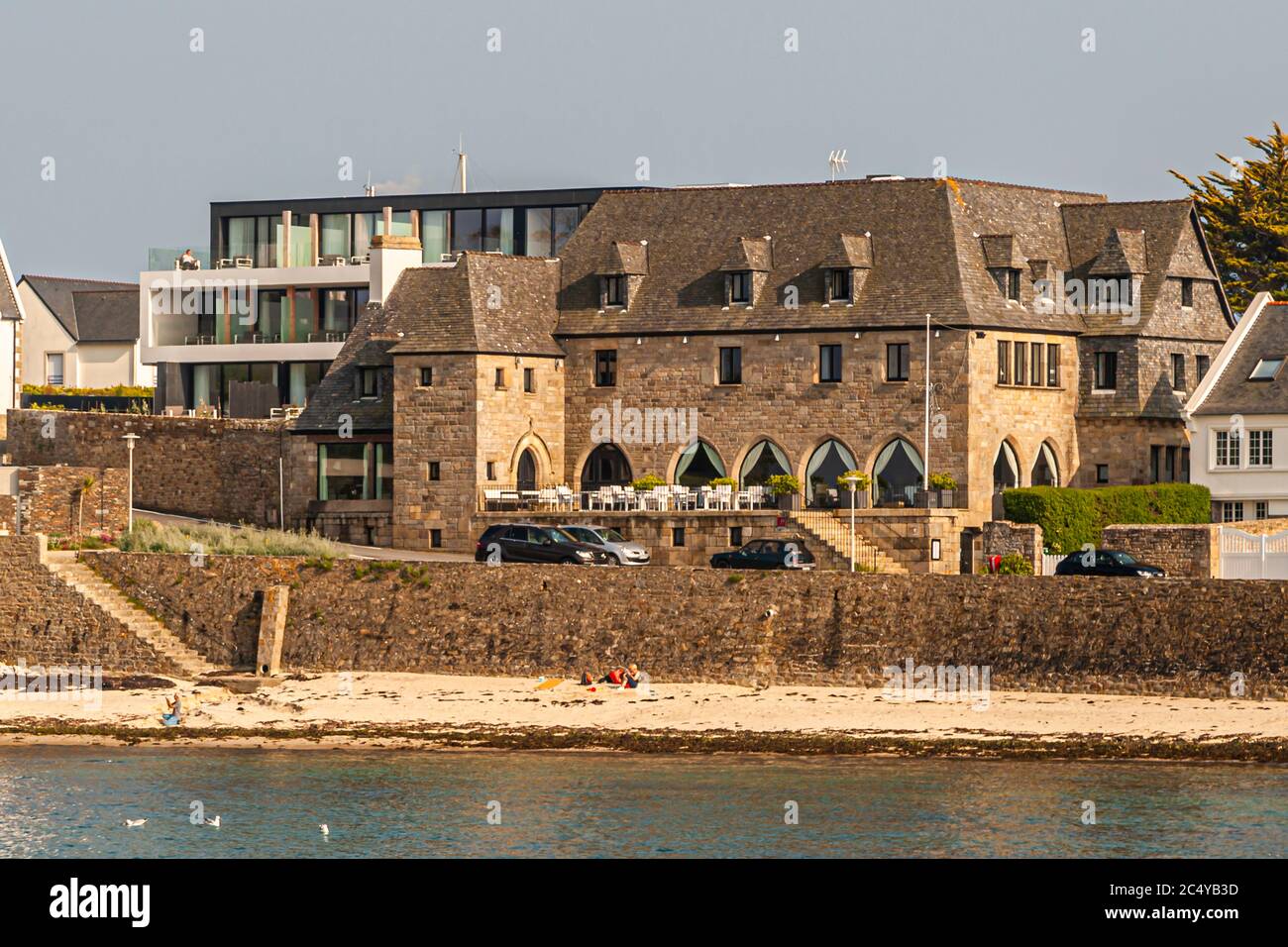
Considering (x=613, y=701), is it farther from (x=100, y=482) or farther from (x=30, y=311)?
(x=30, y=311)

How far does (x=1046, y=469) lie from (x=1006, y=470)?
2.01m

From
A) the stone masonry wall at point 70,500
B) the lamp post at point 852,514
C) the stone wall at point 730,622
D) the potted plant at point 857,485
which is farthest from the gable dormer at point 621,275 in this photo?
the stone wall at point 730,622

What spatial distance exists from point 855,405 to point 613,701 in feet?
60.3

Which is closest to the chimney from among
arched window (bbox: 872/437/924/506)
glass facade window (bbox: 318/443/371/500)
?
glass facade window (bbox: 318/443/371/500)

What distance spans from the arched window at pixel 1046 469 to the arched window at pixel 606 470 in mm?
12198

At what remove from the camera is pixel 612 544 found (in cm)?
6325

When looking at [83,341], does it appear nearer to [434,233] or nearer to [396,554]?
[434,233]

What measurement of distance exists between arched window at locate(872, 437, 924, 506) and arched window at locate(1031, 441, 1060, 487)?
414 cm

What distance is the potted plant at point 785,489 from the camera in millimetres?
69500

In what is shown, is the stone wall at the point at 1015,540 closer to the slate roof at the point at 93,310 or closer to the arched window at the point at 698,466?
the arched window at the point at 698,466

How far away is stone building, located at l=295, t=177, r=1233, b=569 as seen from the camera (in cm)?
7100

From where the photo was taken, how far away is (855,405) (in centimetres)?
7138
